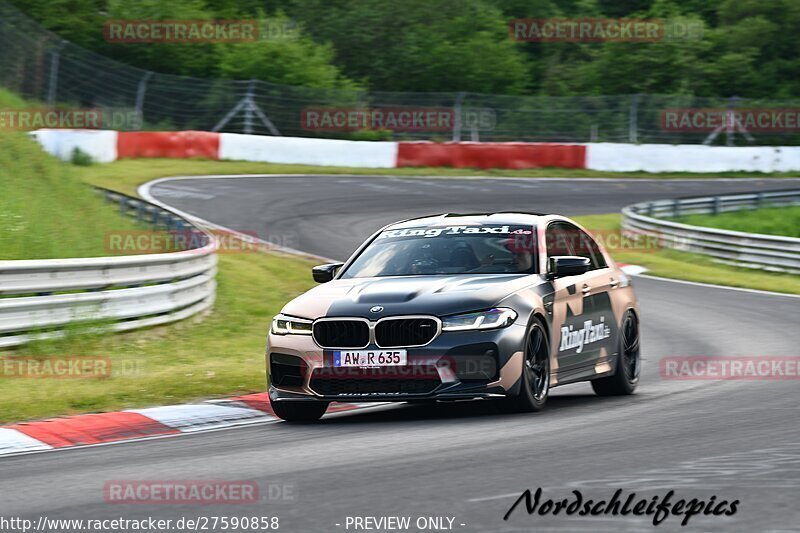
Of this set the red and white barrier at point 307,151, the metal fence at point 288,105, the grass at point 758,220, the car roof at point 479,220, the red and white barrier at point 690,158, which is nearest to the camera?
the car roof at point 479,220

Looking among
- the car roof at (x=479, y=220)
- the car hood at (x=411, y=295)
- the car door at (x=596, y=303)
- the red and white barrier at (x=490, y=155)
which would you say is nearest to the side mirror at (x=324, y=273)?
the car hood at (x=411, y=295)

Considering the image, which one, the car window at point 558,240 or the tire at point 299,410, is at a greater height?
the car window at point 558,240

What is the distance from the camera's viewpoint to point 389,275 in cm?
991

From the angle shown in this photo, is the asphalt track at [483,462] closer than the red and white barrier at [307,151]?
Yes

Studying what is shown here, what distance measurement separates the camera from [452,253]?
10.0 m

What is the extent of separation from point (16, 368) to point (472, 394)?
4840mm

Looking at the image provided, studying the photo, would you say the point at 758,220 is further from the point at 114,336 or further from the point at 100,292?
the point at 100,292

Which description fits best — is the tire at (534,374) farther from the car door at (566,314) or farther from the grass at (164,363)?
the grass at (164,363)

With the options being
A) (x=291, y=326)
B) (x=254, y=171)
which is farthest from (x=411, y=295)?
(x=254, y=171)

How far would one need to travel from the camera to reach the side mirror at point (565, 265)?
31.9 ft

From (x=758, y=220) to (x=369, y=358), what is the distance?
25.1m

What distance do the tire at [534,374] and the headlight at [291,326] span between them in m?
1.45

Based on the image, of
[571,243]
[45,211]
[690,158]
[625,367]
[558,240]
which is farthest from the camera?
[690,158]

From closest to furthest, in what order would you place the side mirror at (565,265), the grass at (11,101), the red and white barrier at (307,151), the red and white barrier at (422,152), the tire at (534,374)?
the tire at (534,374) → the side mirror at (565,265) → the grass at (11,101) → the red and white barrier at (422,152) → the red and white barrier at (307,151)
